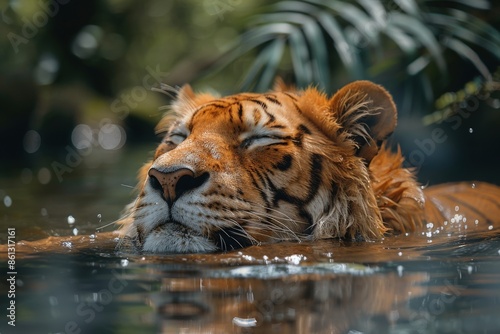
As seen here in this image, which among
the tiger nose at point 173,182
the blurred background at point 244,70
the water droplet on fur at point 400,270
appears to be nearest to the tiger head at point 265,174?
the tiger nose at point 173,182

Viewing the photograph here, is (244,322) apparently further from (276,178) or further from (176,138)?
(176,138)

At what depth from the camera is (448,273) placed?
12.3 feet

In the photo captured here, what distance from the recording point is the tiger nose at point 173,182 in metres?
3.95

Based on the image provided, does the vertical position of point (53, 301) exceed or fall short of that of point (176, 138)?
it falls short

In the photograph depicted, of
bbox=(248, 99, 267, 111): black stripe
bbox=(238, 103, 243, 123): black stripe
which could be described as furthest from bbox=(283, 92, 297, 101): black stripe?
bbox=(238, 103, 243, 123): black stripe

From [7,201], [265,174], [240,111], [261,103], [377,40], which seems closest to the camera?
[265,174]

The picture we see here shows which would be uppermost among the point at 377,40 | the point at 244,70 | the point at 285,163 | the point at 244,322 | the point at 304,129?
the point at 244,70

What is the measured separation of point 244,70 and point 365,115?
7.99m

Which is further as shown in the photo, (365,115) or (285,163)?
(365,115)

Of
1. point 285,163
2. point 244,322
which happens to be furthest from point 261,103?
point 244,322

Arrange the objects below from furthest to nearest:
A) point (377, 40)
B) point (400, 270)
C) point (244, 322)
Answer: point (377, 40) < point (400, 270) < point (244, 322)

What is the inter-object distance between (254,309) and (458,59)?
6.12 meters

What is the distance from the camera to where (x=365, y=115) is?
15.3ft

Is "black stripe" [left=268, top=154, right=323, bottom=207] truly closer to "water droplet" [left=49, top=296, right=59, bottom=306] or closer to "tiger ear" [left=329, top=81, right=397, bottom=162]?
"tiger ear" [left=329, top=81, right=397, bottom=162]
